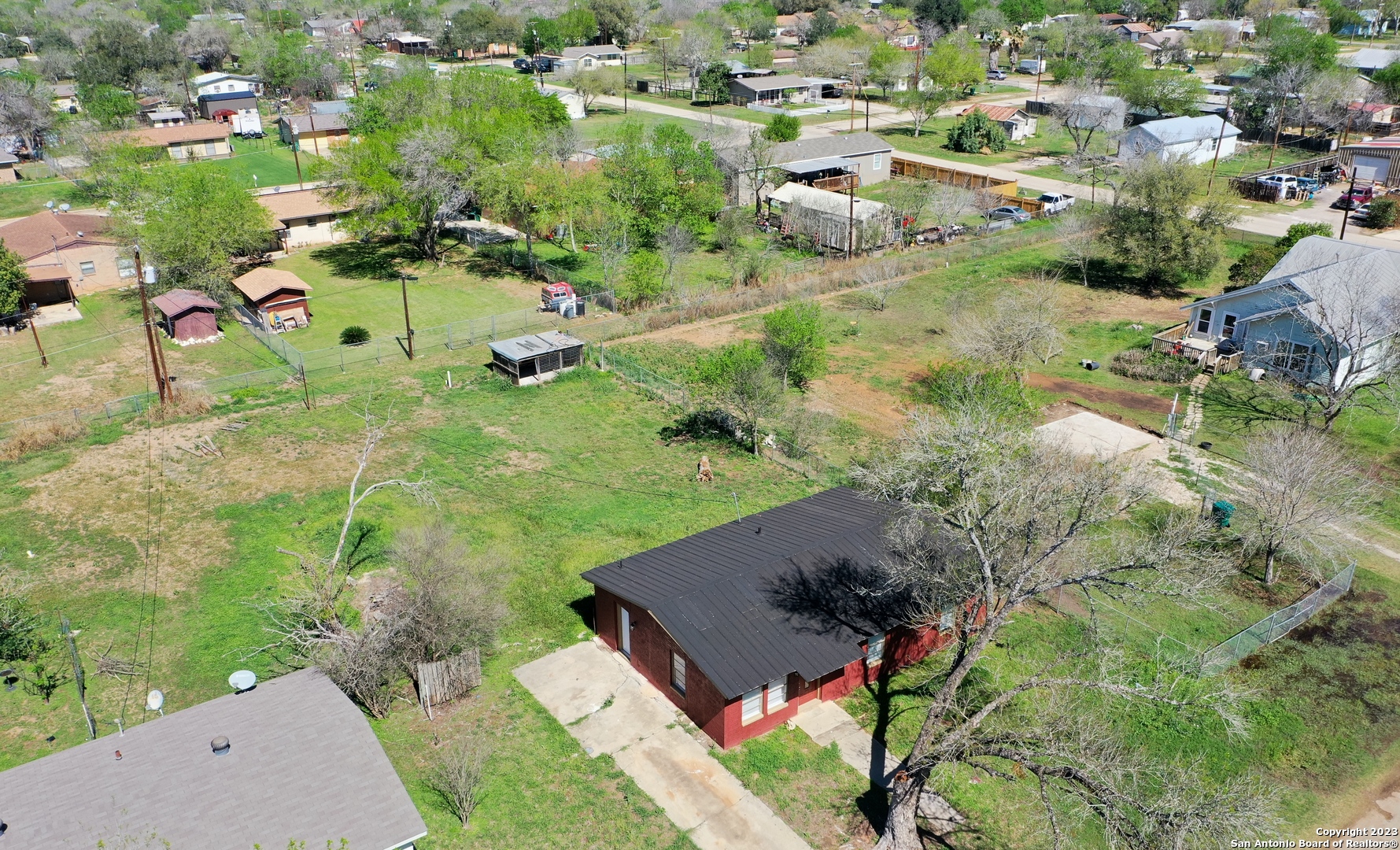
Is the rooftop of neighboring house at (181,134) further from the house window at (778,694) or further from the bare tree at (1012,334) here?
the house window at (778,694)

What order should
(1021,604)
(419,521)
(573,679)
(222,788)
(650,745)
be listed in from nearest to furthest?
(222,788) → (1021,604) → (650,745) → (573,679) → (419,521)

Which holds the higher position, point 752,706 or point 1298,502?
point 1298,502

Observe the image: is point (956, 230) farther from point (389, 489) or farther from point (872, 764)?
point (872, 764)

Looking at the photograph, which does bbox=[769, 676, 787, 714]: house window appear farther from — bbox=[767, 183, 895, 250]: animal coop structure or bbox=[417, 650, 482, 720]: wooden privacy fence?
bbox=[767, 183, 895, 250]: animal coop structure

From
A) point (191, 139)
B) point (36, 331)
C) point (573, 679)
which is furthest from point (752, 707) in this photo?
point (191, 139)

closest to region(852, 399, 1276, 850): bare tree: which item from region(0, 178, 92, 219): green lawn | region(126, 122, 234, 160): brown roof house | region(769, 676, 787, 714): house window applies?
region(769, 676, 787, 714): house window

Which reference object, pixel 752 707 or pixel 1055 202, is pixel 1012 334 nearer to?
pixel 752 707

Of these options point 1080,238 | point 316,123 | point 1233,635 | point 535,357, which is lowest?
point 1233,635
